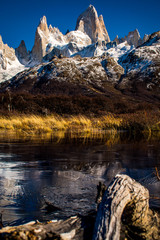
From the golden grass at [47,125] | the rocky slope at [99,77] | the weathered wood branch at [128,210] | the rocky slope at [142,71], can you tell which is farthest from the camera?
the rocky slope at [142,71]

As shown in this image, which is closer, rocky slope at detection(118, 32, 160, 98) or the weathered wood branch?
the weathered wood branch

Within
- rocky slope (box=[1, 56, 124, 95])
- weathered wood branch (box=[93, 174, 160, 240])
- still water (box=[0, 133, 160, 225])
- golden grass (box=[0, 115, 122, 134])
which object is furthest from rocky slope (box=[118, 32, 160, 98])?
weathered wood branch (box=[93, 174, 160, 240])

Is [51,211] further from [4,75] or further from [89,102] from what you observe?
[4,75]

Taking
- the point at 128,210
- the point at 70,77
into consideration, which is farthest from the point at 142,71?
the point at 128,210

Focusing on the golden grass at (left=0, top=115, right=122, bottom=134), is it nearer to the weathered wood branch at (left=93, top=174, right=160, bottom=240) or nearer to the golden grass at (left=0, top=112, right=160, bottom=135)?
the golden grass at (left=0, top=112, right=160, bottom=135)

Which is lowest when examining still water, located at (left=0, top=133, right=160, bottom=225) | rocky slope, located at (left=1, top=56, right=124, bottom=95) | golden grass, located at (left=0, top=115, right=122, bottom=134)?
still water, located at (left=0, top=133, right=160, bottom=225)

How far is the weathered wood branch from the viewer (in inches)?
68.0

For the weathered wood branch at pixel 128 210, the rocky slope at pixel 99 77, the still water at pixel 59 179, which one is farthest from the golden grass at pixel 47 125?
the rocky slope at pixel 99 77

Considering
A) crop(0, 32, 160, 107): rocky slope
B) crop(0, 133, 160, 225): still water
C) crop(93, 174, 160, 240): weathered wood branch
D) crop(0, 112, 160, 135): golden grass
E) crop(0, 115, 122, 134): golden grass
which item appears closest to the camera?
crop(93, 174, 160, 240): weathered wood branch

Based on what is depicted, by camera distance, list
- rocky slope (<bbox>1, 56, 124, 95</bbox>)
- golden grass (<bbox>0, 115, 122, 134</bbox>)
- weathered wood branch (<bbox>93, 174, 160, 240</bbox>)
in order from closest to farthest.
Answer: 1. weathered wood branch (<bbox>93, 174, 160, 240</bbox>)
2. golden grass (<bbox>0, 115, 122, 134</bbox>)
3. rocky slope (<bbox>1, 56, 124, 95</bbox>)

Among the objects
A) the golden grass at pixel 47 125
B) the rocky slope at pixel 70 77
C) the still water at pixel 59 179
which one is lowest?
the still water at pixel 59 179

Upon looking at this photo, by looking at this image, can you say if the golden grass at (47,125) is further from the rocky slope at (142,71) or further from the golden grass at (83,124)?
the rocky slope at (142,71)

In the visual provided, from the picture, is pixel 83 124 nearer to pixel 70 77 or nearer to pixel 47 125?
pixel 47 125

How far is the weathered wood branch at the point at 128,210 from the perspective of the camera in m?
1.73
